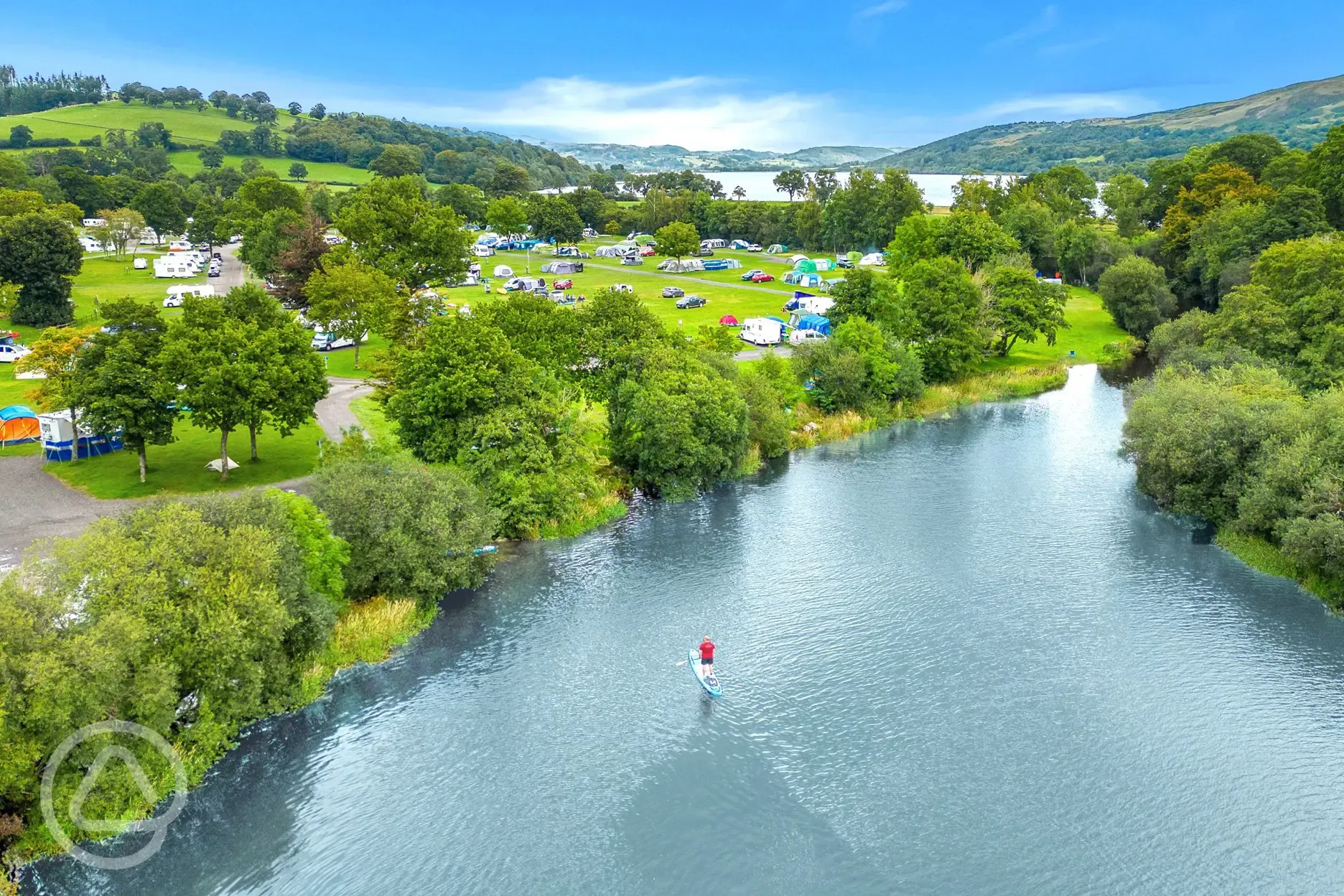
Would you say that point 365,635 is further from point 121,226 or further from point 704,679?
point 121,226

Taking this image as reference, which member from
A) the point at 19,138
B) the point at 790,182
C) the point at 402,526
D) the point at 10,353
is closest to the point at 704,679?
the point at 402,526

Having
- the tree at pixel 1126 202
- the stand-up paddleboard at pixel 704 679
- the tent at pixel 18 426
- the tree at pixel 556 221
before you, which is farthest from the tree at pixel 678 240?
the stand-up paddleboard at pixel 704 679

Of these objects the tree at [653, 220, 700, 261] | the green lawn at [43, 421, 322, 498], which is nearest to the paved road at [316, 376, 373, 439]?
the green lawn at [43, 421, 322, 498]

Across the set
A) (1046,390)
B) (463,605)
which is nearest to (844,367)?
(1046,390)

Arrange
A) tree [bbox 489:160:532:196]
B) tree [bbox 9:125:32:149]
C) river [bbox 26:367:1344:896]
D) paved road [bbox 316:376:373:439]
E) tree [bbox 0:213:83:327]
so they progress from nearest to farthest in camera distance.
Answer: river [bbox 26:367:1344:896] → paved road [bbox 316:376:373:439] → tree [bbox 0:213:83:327] → tree [bbox 489:160:532:196] → tree [bbox 9:125:32:149]

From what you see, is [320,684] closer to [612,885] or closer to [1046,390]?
[612,885]

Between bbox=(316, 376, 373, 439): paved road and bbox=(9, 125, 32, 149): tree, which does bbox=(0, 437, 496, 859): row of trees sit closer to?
bbox=(316, 376, 373, 439): paved road

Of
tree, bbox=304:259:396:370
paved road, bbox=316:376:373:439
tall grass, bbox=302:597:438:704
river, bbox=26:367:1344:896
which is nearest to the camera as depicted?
river, bbox=26:367:1344:896
